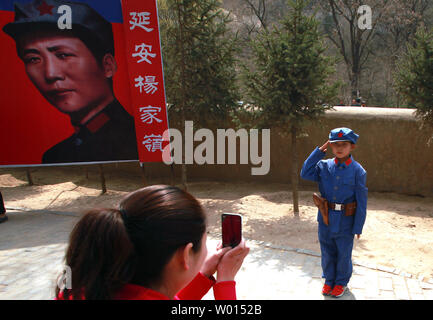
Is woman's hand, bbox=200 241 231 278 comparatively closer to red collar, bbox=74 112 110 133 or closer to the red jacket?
the red jacket

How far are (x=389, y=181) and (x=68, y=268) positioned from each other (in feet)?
28.9

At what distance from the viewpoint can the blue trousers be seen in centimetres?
404

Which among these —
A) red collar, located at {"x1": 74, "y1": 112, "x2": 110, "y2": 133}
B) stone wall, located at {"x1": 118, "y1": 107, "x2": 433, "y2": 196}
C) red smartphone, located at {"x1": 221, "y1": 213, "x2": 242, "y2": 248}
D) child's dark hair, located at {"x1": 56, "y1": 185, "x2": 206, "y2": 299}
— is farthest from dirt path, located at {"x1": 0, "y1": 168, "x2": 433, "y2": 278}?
child's dark hair, located at {"x1": 56, "y1": 185, "x2": 206, "y2": 299}

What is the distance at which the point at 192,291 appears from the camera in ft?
5.42

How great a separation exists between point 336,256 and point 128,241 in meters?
3.47


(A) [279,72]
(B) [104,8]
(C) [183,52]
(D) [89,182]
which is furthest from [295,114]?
(D) [89,182]

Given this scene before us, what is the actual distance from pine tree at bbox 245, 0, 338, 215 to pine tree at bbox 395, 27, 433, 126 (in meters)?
1.79

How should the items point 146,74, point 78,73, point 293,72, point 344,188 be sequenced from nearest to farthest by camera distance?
point 344,188
point 293,72
point 146,74
point 78,73

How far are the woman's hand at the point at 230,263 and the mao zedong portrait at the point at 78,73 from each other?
704 cm

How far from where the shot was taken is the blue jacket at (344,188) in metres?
3.94

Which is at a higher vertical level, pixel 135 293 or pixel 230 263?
pixel 135 293

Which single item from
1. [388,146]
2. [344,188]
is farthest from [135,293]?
[388,146]

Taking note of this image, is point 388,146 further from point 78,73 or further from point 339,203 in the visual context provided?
point 78,73

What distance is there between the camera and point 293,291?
4.27 m
